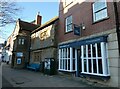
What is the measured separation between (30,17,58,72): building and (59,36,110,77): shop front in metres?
2.26

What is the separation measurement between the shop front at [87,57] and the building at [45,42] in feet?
7.43

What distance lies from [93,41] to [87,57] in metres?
1.38

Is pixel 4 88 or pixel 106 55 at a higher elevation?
pixel 106 55

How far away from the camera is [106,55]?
9.46 metres

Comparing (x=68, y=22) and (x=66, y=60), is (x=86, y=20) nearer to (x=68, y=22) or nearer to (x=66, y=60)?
(x=68, y=22)

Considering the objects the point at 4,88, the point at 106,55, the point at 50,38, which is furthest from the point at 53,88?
the point at 50,38

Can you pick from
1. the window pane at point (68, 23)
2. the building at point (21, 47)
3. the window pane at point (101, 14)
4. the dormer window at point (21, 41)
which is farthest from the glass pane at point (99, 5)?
the dormer window at point (21, 41)

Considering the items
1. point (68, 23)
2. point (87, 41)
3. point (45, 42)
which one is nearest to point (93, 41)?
point (87, 41)

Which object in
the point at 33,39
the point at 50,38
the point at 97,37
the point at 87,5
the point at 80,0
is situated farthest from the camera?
the point at 33,39

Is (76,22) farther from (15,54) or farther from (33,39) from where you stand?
(15,54)

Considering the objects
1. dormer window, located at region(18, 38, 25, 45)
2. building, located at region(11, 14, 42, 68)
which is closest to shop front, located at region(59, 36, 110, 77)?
building, located at region(11, 14, 42, 68)

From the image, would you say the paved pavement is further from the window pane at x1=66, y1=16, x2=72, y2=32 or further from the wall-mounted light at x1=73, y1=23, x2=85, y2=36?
the window pane at x1=66, y1=16, x2=72, y2=32

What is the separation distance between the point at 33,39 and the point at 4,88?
15.0m

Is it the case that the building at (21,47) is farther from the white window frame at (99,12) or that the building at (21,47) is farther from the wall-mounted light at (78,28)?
the white window frame at (99,12)
